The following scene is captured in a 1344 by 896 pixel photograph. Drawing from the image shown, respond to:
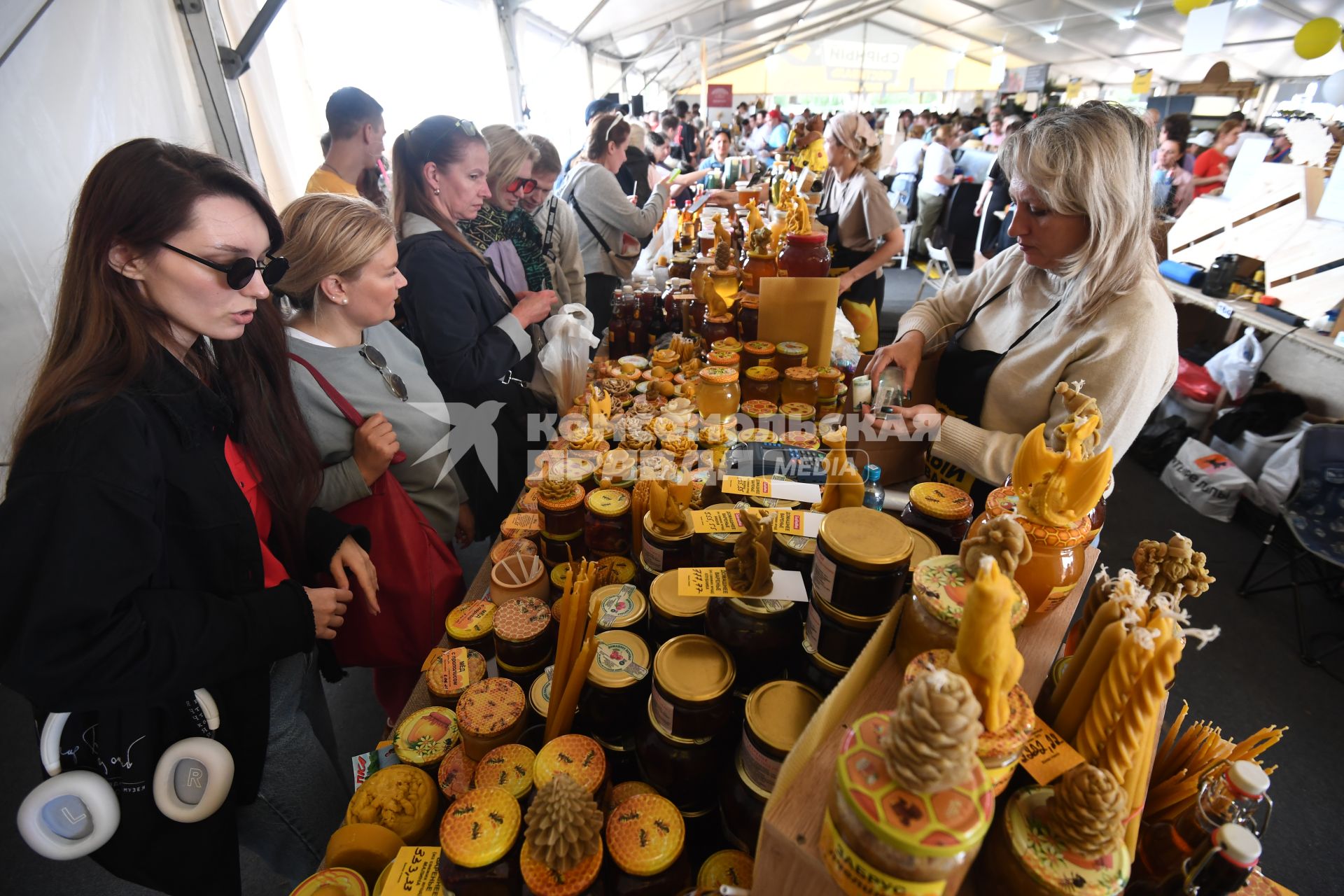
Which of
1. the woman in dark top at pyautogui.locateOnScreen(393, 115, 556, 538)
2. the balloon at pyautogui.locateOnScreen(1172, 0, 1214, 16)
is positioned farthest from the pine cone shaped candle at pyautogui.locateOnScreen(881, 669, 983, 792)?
the balloon at pyautogui.locateOnScreen(1172, 0, 1214, 16)

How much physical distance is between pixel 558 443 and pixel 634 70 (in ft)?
54.7

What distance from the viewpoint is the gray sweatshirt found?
152cm

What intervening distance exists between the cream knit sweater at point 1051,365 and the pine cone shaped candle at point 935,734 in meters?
0.80

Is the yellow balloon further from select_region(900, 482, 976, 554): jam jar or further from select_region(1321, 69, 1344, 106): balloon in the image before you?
select_region(900, 482, 976, 554): jam jar

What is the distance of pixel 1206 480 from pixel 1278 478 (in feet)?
1.04

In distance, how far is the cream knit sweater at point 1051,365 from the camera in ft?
4.22

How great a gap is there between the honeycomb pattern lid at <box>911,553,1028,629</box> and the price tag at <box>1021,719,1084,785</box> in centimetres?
12

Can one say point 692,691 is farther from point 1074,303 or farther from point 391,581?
point 1074,303

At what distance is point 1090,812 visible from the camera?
56 cm

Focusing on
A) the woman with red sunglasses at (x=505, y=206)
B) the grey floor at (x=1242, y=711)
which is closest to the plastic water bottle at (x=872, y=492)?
the grey floor at (x=1242, y=711)

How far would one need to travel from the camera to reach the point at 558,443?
Answer: 5.62ft

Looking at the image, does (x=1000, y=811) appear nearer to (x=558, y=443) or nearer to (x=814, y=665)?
(x=814, y=665)

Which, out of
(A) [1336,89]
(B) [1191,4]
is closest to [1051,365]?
(B) [1191,4]

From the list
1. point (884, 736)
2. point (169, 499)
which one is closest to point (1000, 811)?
point (884, 736)
